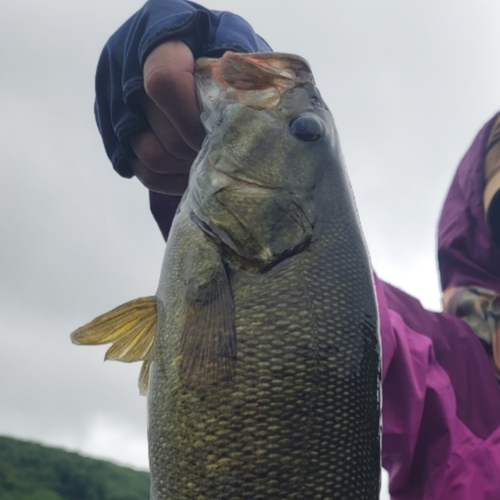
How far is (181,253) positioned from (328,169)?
40cm

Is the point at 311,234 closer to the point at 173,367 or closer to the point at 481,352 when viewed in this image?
the point at 173,367

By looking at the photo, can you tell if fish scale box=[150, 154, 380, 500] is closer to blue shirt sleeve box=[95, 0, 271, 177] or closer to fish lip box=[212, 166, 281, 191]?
fish lip box=[212, 166, 281, 191]

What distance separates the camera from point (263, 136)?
140 centimetres

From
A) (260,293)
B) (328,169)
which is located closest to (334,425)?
(260,293)

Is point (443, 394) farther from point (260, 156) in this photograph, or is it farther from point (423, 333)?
point (260, 156)

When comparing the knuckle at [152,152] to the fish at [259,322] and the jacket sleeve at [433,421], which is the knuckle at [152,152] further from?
the jacket sleeve at [433,421]

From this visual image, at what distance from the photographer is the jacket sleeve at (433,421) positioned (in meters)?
2.10

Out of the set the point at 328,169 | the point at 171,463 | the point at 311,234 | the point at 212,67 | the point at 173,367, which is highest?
the point at 212,67

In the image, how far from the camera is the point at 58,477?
771 centimetres

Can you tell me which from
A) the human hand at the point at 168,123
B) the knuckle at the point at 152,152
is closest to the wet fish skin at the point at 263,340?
the human hand at the point at 168,123

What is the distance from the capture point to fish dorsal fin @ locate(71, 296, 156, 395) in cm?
132

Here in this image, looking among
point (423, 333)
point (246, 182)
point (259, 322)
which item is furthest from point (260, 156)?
point (423, 333)

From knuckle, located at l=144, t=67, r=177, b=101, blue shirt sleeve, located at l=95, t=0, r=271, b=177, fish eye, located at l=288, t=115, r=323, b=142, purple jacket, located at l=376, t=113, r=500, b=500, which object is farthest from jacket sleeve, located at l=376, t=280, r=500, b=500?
knuckle, located at l=144, t=67, r=177, b=101

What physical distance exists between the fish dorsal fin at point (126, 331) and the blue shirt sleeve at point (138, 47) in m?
0.51
